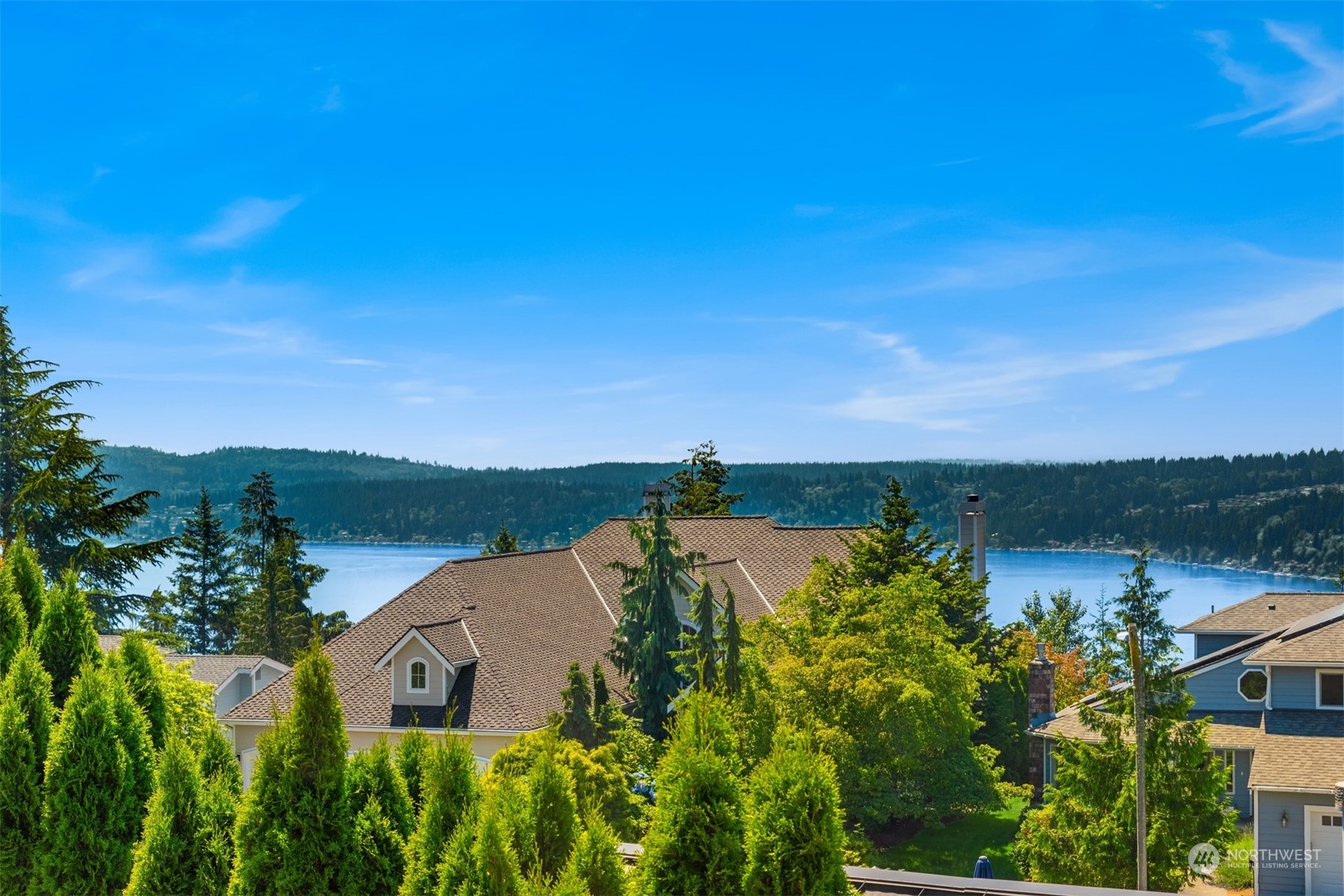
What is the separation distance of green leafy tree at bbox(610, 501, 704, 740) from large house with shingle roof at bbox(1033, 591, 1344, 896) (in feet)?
31.4

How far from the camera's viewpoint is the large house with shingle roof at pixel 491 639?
89.2ft

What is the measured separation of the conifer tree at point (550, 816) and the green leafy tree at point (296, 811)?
1.78m

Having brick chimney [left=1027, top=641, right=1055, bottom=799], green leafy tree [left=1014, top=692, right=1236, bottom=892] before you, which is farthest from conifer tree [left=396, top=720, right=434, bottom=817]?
Result: brick chimney [left=1027, top=641, right=1055, bottom=799]

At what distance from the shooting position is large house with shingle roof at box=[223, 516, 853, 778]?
89.2 feet

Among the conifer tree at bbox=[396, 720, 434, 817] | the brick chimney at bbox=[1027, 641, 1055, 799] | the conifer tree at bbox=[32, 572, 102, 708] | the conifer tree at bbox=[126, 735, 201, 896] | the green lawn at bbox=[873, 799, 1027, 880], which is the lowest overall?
the green lawn at bbox=[873, 799, 1027, 880]

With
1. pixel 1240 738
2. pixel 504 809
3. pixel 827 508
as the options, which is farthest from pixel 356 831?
pixel 827 508

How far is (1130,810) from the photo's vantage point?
19031 mm

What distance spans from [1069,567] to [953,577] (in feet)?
399

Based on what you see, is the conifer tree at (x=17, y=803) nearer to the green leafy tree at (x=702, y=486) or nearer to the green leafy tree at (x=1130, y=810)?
the green leafy tree at (x=1130, y=810)

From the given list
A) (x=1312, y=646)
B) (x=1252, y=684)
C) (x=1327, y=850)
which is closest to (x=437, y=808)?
(x=1327, y=850)

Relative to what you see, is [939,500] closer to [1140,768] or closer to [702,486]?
[702,486]

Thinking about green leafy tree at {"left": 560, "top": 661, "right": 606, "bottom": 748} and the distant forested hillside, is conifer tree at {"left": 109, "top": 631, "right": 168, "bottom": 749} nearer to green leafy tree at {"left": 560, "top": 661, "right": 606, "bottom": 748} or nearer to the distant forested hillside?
green leafy tree at {"left": 560, "top": 661, "right": 606, "bottom": 748}

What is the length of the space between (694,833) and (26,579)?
1017 cm

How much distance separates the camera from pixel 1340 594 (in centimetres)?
3528
